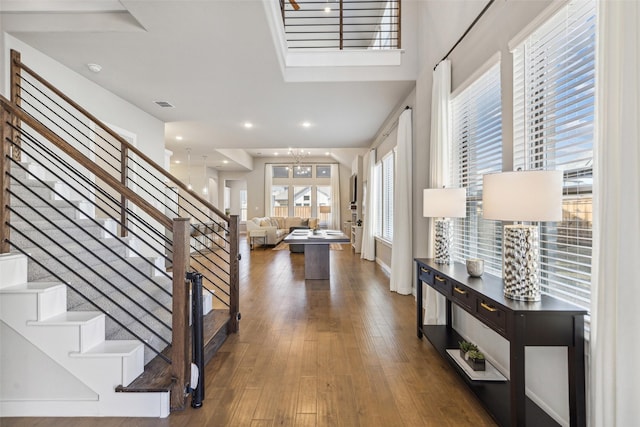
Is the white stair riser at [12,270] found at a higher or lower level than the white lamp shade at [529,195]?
lower

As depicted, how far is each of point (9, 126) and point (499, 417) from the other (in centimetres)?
368

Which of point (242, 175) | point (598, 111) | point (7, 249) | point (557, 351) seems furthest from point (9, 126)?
point (242, 175)

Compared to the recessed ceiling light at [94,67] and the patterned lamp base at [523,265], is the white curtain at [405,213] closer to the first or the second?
the patterned lamp base at [523,265]

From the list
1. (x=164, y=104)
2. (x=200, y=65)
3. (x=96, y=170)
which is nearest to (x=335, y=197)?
(x=164, y=104)

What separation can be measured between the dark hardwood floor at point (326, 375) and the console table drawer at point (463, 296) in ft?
1.98

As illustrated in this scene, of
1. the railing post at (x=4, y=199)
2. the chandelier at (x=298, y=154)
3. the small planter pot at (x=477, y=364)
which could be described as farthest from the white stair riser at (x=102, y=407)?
the chandelier at (x=298, y=154)

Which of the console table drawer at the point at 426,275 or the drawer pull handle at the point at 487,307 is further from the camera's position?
the console table drawer at the point at 426,275

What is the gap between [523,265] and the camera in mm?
1739

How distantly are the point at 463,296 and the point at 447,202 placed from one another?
908mm

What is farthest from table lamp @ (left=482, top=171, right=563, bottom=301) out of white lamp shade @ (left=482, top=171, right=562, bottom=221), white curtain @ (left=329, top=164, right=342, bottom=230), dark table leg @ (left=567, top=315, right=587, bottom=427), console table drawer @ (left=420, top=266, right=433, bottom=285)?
white curtain @ (left=329, top=164, right=342, bottom=230)

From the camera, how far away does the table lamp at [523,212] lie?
1.55m

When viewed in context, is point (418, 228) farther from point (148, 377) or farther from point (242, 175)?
point (242, 175)

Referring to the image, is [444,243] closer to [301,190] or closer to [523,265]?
[523,265]

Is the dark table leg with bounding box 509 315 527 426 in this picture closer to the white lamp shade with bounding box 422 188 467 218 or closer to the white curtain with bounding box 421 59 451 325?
the white lamp shade with bounding box 422 188 467 218
